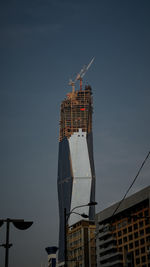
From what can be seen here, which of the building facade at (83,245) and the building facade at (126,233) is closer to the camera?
the building facade at (126,233)

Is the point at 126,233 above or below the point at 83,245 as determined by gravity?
above

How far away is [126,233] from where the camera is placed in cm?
13775

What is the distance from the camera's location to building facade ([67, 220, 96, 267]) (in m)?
176

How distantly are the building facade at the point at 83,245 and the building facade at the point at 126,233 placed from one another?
20827 millimetres

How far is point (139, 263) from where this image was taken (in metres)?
128

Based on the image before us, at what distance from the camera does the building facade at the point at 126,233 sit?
5017 inches

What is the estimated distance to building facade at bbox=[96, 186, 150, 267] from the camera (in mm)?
127438

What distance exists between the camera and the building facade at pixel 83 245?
176 meters

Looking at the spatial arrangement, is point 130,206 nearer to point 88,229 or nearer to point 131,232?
point 131,232

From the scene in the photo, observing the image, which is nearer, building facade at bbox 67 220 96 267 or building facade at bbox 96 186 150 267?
building facade at bbox 96 186 150 267

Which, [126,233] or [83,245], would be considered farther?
[83,245]

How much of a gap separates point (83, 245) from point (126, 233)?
1599 inches

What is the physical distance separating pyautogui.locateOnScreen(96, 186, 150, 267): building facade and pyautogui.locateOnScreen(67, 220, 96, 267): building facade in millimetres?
20827

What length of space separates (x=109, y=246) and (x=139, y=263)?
19313mm
